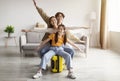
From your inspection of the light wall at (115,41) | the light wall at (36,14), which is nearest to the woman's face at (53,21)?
the light wall at (115,41)

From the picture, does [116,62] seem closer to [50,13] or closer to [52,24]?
[52,24]

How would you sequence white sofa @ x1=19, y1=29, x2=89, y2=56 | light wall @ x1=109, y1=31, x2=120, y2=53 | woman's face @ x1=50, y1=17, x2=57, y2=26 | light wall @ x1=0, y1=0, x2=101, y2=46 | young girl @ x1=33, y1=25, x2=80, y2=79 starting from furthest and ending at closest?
1. light wall @ x1=0, y1=0, x2=101, y2=46
2. light wall @ x1=109, y1=31, x2=120, y2=53
3. white sofa @ x1=19, y1=29, x2=89, y2=56
4. woman's face @ x1=50, y1=17, x2=57, y2=26
5. young girl @ x1=33, y1=25, x2=80, y2=79

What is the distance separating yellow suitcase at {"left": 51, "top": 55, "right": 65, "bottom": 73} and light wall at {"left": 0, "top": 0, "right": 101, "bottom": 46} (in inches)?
191

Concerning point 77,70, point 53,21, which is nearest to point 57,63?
point 77,70

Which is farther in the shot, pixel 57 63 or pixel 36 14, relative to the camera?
pixel 36 14

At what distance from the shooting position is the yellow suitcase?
15.3ft

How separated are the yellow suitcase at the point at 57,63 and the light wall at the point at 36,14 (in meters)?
4.85

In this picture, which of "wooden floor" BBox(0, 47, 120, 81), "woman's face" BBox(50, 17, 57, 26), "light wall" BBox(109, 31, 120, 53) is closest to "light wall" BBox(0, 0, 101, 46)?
"light wall" BBox(109, 31, 120, 53)

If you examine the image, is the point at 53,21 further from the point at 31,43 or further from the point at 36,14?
the point at 36,14

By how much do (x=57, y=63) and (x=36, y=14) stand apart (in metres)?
5.11

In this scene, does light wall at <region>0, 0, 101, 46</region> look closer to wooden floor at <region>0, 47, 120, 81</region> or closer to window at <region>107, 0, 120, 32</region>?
window at <region>107, 0, 120, 32</region>

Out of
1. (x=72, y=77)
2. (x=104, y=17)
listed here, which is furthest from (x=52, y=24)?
(x=104, y=17)

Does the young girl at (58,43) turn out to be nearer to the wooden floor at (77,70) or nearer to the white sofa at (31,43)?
the wooden floor at (77,70)

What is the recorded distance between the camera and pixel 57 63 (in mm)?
4695
